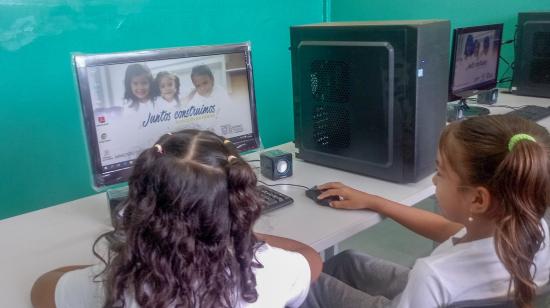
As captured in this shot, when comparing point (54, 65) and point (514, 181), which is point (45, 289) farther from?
point (54, 65)

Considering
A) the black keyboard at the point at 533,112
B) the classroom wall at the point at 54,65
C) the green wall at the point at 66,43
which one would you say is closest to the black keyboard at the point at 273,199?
the classroom wall at the point at 54,65

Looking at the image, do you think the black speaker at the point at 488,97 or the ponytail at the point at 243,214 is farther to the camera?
the black speaker at the point at 488,97

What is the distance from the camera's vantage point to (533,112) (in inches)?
84.7

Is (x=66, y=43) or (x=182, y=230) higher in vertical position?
(x=66, y=43)

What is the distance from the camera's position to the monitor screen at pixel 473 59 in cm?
212

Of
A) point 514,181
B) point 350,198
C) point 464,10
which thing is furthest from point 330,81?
point 464,10

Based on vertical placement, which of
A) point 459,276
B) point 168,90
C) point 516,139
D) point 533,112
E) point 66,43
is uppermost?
point 66,43

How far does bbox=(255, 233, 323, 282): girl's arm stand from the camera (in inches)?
39.9

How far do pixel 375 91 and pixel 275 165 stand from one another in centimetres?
35

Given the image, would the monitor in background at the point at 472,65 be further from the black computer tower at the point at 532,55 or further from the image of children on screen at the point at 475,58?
the black computer tower at the point at 532,55

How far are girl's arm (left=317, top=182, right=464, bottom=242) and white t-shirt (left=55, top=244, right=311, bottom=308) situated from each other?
0.37 metres

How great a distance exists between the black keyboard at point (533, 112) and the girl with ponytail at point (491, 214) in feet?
4.17

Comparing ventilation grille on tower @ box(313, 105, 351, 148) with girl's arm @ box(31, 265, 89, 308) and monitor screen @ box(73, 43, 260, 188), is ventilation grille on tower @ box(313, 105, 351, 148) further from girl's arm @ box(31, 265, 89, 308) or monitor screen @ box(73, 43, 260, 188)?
girl's arm @ box(31, 265, 89, 308)

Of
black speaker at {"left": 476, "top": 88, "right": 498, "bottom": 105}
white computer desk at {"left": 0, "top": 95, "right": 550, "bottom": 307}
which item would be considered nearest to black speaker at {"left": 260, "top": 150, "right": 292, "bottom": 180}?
white computer desk at {"left": 0, "top": 95, "right": 550, "bottom": 307}
